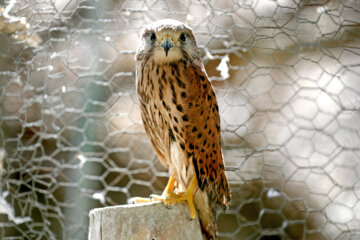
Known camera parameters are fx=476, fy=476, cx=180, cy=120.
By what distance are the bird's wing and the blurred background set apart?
0.70m

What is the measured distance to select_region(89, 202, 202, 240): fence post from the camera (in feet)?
4.26

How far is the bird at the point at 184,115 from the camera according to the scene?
155cm

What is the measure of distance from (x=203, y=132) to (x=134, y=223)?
16.4 inches

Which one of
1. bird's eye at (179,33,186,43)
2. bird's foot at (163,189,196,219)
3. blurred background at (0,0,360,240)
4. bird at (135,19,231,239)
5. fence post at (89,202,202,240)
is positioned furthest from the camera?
blurred background at (0,0,360,240)

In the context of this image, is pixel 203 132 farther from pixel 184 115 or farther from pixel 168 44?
pixel 168 44

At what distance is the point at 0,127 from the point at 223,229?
130 centimetres

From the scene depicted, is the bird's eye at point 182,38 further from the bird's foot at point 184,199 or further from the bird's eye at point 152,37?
the bird's foot at point 184,199

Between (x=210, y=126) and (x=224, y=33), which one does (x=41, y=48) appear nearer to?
(x=224, y=33)

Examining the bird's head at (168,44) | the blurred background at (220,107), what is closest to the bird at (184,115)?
the bird's head at (168,44)

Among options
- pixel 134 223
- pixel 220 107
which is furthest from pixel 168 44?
pixel 220 107

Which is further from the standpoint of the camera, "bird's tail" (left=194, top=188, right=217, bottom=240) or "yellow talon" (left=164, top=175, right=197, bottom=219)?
"bird's tail" (left=194, top=188, right=217, bottom=240)

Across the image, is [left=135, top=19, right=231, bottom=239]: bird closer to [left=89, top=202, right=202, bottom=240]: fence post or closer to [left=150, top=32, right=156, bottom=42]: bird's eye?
[left=150, top=32, right=156, bottom=42]: bird's eye

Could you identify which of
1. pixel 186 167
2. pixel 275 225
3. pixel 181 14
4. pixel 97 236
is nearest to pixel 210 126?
pixel 186 167

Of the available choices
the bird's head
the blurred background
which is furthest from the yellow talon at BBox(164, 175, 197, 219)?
the blurred background
